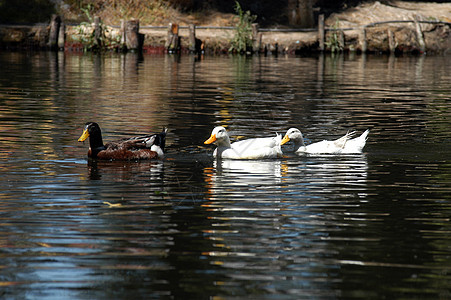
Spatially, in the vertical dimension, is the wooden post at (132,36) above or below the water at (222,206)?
above

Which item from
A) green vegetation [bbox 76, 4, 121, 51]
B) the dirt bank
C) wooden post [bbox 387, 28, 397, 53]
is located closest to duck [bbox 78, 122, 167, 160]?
green vegetation [bbox 76, 4, 121, 51]

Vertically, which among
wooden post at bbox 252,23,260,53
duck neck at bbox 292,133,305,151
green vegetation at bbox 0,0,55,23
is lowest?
duck neck at bbox 292,133,305,151

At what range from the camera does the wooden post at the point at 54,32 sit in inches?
1625

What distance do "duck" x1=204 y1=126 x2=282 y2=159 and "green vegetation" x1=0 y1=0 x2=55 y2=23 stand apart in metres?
33.7

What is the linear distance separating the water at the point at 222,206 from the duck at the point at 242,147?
19 cm

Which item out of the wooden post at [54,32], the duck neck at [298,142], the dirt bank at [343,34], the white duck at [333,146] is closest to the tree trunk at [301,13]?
the dirt bank at [343,34]

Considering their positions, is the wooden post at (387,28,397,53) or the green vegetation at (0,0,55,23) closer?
the green vegetation at (0,0,55,23)

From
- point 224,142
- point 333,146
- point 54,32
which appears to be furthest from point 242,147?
point 54,32

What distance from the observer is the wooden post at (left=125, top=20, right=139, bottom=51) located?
41.6 m

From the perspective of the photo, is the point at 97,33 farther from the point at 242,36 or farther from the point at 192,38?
the point at 242,36

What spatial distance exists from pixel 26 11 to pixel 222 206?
38340 mm

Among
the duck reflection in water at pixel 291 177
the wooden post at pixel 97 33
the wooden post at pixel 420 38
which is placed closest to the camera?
the duck reflection in water at pixel 291 177

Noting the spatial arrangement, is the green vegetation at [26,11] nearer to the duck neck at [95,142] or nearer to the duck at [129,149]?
the duck neck at [95,142]

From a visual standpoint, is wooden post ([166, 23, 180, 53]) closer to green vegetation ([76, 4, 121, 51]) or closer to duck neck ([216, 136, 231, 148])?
green vegetation ([76, 4, 121, 51])
